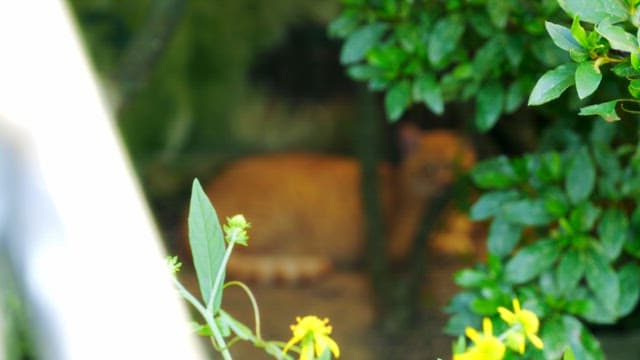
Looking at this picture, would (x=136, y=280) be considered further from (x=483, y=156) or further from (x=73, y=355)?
(x=483, y=156)

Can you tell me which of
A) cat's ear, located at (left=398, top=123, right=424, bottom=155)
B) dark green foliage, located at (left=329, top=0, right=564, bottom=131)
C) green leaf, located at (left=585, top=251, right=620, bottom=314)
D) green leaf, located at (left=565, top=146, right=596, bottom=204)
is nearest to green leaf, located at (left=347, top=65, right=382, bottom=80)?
dark green foliage, located at (left=329, top=0, right=564, bottom=131)

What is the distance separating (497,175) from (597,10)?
0.67m

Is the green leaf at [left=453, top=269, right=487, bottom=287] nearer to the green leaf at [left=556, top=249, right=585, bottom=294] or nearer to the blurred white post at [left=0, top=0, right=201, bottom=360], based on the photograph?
the green leaf at [left=556, top=249, right=585, bottom=294]

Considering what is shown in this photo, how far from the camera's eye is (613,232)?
159 cm

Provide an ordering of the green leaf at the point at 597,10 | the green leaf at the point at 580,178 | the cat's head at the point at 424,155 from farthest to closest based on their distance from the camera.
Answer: the cat's head at the point at 424,155 → the green leaf at the point at 580,178 → the green leaf at the point at 597,10

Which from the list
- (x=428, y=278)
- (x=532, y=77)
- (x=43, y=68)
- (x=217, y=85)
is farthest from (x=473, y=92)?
(x=217, y=85)

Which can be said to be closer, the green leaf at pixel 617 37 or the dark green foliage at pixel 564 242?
the green leaf at pixel 617 37

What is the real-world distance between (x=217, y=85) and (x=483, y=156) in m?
2.21

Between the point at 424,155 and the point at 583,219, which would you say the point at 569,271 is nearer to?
the point at 583,219

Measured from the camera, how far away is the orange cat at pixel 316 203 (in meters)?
4.32

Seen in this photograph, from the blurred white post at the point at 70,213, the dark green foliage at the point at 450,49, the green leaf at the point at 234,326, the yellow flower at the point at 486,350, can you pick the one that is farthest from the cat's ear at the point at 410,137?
the blurred white post at the point at 70,213

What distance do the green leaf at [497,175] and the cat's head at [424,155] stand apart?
8.15ft

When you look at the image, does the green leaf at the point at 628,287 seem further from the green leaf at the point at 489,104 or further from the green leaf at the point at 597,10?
the green leaf at the point at 597,10

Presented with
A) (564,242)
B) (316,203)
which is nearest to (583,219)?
(564,242)
